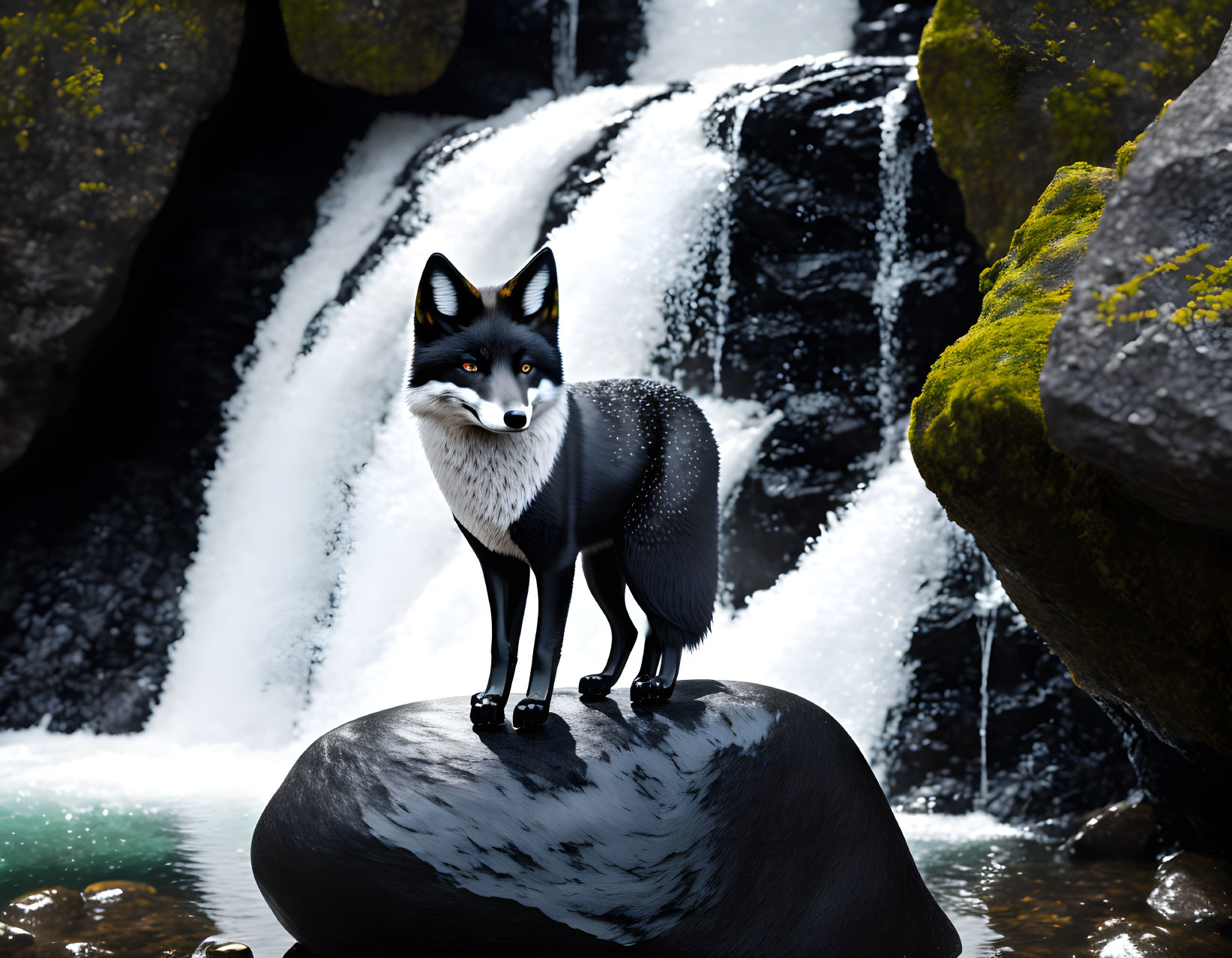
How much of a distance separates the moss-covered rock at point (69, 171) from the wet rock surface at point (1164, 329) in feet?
23.9

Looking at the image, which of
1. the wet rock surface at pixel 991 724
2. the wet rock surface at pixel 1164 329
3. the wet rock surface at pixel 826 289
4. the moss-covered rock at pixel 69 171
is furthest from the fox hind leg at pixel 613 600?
the moss-covered rock at pixel 69 171

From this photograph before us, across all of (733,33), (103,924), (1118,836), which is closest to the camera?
(103,924)

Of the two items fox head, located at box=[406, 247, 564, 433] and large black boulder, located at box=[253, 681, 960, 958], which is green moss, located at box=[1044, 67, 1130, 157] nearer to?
large black boulder, located at box=[253, 681, 960, 958]

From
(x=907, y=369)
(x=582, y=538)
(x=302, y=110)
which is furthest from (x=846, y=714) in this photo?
(x=302, y=110)

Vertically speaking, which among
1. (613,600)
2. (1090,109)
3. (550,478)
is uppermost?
(1090,109)

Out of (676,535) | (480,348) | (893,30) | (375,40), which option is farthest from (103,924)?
(893,30)

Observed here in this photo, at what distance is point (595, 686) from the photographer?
339 cm

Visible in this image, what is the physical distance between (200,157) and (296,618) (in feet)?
13.9

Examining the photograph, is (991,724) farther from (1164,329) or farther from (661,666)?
(1164,329)

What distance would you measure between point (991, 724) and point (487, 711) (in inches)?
157

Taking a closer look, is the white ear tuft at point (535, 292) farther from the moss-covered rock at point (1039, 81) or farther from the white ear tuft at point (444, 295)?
the moss-covered rock at point (1039, 81)

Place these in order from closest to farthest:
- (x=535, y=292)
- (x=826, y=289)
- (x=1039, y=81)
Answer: (x=535, y=292)
(x=1039, y=81)
(x=826, y=289)

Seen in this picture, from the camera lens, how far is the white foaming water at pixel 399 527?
6.21m

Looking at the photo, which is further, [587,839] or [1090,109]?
[1090,109]
